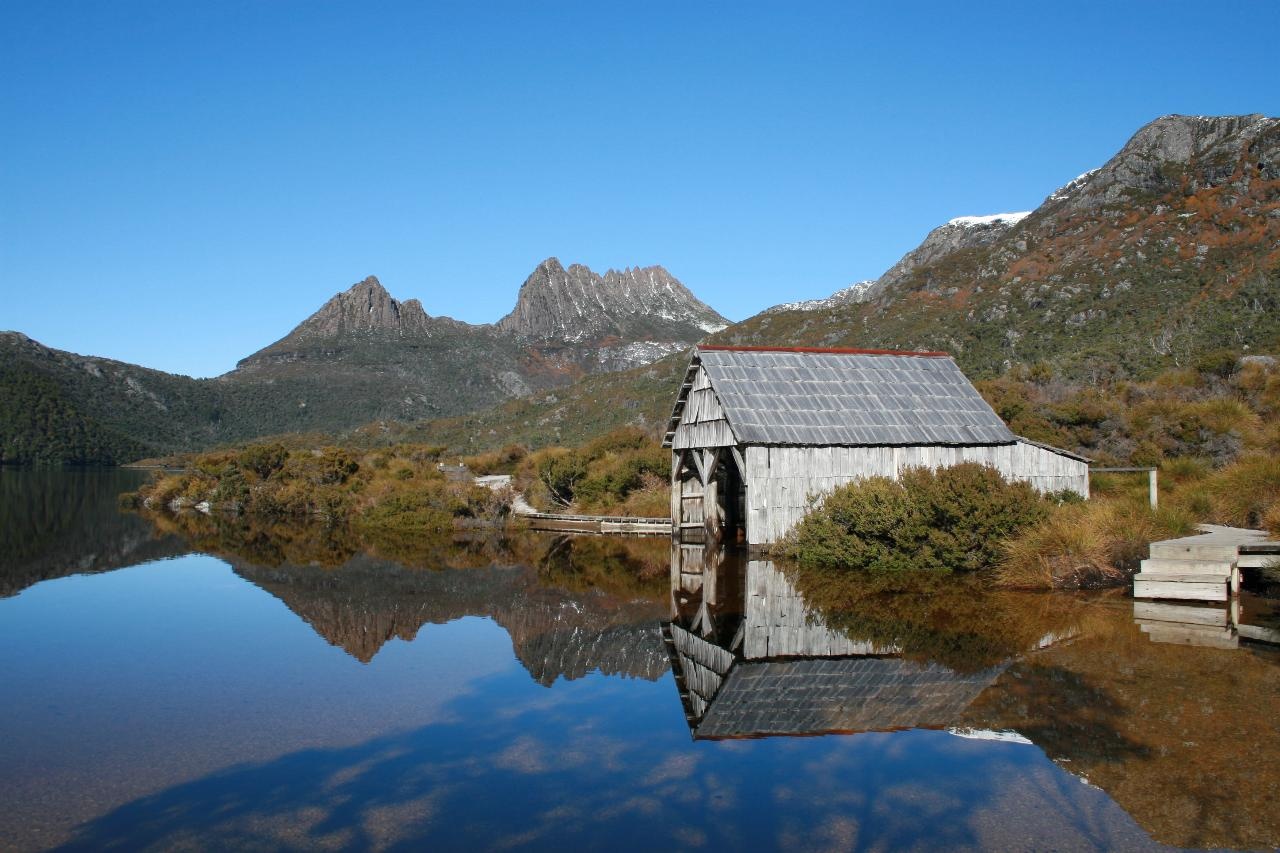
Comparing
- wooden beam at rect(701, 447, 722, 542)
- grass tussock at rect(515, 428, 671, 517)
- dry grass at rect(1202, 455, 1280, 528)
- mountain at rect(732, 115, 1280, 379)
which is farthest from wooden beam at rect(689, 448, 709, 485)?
mountain at rect(732, 115, 1280, 379)

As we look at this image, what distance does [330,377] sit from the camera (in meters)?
136

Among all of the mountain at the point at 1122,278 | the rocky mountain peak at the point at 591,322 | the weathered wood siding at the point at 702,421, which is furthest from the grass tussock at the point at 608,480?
the rocky mountain peak at the point at 591,322

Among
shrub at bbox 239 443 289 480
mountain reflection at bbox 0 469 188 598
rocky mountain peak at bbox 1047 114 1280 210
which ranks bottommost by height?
mountain reflection at bbox 0 469 188 598

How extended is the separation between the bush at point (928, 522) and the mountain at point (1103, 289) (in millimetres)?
21807

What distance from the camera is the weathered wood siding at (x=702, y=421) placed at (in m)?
23.9

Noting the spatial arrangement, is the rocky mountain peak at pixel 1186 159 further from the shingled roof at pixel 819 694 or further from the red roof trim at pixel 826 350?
the shingled roof at pixel 819 694

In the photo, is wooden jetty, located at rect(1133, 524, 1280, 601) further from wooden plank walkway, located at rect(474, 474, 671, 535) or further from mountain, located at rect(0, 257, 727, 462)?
mountain, located at rect(0, 257, 727, 462)

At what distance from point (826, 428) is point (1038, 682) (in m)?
12.3

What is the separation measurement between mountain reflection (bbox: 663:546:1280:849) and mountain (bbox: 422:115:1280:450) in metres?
26.4

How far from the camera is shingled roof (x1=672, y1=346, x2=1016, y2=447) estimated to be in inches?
896

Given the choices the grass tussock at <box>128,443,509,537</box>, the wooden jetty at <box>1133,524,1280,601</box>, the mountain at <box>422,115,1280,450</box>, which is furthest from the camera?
the mountain at <box>422,115,1280,450</box>

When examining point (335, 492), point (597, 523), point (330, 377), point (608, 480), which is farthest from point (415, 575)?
point (330, 377)

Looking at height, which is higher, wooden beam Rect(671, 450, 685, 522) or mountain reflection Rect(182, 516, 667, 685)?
wooden beam Rect(671, 450, 685, 522)

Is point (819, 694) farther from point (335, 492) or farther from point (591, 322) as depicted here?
point (591, 322)
